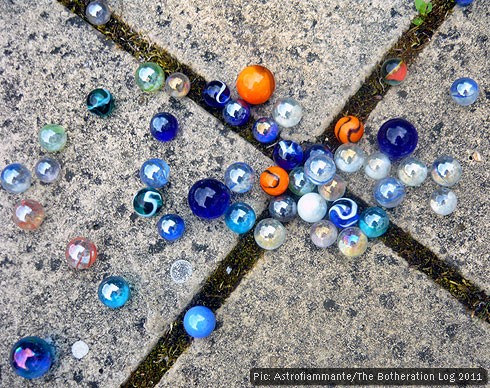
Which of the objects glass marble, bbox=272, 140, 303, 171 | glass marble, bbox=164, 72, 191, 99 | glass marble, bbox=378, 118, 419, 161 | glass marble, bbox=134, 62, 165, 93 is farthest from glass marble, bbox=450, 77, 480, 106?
glass marble, bbox=134, 62, 165, 93

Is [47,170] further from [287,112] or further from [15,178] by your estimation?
[287,112]

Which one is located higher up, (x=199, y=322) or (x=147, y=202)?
(x=147, y=202)

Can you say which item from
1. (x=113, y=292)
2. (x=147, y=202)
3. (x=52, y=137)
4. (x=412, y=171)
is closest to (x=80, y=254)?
(x=113, y=292)

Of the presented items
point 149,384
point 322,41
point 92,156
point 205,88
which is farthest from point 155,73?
point 149,384

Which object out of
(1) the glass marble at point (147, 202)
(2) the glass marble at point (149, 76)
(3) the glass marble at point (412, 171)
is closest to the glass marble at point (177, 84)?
(2) the glass marble at point (149, 76)

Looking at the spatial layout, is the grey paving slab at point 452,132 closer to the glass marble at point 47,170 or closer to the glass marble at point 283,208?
the glass marble at point 283,208

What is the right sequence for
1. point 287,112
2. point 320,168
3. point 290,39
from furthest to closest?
1. point 290,39
2. point 287,112
3. point 320,168

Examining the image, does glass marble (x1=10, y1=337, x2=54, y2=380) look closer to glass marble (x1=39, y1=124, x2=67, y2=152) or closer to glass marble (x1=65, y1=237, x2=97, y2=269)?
glass marble (x1=65, y1=237, x2=97, y2=269)
